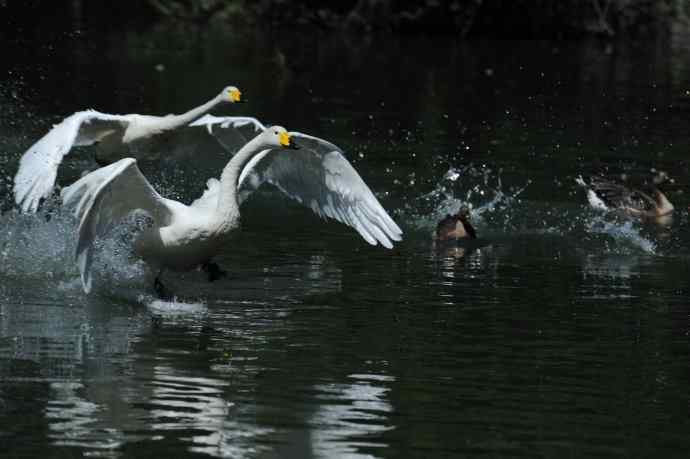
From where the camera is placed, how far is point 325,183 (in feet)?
43.1

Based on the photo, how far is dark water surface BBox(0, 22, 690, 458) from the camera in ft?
26.5

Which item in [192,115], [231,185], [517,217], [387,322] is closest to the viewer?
[387,322]

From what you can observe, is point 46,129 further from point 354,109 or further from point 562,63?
point 562,63

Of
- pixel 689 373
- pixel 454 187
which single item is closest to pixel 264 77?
pixel 454 187

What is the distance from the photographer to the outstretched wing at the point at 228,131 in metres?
13.4

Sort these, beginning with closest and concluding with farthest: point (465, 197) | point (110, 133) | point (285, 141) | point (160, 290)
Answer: point (285, 141)
point (160, 290)
point (110, 133)
point (465, 197)

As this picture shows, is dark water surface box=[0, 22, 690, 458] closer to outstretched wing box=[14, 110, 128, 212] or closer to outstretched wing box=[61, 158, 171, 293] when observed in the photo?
outstretched wing box=[61, 158, 171, 293]

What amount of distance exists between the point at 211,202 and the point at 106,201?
75 cm

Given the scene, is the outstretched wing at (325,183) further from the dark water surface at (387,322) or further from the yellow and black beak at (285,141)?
the yellow and black beak at (285,141)

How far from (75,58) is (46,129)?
990 centimetres

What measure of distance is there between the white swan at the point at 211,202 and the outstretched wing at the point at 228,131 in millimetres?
308

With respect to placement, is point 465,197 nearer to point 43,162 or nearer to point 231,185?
point 231,185

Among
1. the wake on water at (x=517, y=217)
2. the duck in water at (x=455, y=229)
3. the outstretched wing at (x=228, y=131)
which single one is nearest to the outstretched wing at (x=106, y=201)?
the outstretched wing at (x=228, y=131)

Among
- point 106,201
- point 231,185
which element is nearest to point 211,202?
point 231,185
